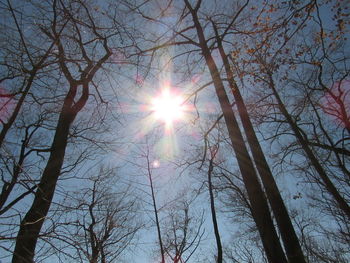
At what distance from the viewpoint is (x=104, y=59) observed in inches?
213

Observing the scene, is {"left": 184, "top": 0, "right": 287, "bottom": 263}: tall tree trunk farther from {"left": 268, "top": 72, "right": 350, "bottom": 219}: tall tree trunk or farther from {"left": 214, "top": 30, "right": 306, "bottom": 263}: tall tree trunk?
{"left": 268, "top": 72, "right": 350, "bottom": 219}: tall tree trunk

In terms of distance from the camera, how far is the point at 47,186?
329cm

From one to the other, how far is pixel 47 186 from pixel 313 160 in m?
9.60

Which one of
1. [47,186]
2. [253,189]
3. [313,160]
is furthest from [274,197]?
[313,160]

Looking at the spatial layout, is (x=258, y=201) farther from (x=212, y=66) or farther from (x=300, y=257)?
(x=212, y=66)

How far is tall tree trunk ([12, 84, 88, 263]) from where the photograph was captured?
261 cm

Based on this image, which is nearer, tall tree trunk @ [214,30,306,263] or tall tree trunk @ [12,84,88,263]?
tall tree trunk @ [12,84,88,263]

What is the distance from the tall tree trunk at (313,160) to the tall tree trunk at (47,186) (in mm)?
6857

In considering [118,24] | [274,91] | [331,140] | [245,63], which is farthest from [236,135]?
[331,140]

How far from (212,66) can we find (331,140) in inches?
303

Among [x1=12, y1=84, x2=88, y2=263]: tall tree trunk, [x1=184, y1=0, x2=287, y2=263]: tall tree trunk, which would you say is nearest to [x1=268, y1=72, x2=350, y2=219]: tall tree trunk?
[x1=184, y1=0, x2=287, y2=263]: tall tree trunk

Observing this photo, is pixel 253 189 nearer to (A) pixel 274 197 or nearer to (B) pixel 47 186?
(A) pixel 274 197

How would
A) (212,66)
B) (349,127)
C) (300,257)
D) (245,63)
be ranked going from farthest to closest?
(349,127)
(212,66)
(245,63)
(300,257)

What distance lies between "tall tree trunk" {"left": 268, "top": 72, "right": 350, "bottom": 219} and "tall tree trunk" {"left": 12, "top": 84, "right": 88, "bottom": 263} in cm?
686
